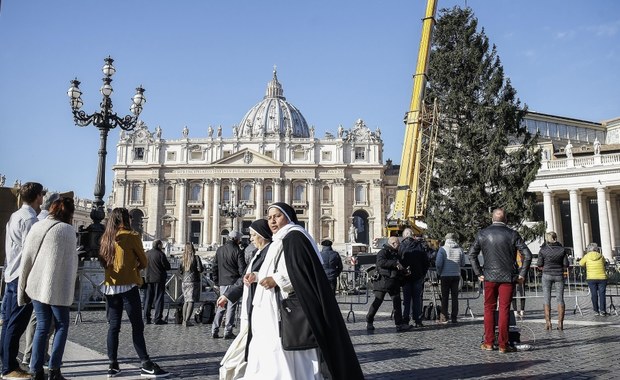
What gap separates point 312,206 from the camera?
60.8m

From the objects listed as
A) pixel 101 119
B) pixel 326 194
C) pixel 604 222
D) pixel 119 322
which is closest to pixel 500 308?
pixel 119 322

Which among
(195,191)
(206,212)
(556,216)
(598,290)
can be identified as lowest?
(598,290)

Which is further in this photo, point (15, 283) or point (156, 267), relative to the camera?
point (156, 267)

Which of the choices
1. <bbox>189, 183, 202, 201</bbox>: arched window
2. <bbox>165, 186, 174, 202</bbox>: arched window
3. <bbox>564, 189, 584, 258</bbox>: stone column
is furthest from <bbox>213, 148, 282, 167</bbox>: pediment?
<bbox>564, 189, 584, 258</bbox>: stone column

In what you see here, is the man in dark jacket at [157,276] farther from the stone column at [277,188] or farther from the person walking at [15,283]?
the stone column at [277,188]

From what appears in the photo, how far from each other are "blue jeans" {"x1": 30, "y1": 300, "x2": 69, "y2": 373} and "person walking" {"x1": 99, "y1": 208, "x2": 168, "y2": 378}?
19.9 inches

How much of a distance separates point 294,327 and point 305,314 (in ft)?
0.44

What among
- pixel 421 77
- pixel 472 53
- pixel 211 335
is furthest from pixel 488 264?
pixel 472 53

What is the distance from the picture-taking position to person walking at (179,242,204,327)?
8797 millimetres

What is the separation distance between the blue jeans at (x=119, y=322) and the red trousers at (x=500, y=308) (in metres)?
3.85

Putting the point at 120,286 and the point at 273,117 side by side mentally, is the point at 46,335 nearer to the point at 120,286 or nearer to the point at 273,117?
the point at 120,286

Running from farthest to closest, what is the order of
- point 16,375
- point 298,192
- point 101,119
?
1. point 298,192
2. point 101,119
3. point 16,375

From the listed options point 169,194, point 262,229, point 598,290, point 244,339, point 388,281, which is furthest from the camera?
point 169,194

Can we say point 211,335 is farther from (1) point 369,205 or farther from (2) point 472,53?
(1) point 369,205
